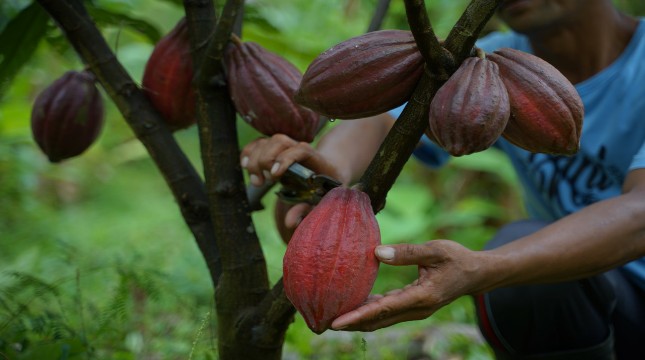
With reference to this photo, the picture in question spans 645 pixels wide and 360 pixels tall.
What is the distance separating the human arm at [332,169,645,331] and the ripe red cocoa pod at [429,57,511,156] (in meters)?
0.16

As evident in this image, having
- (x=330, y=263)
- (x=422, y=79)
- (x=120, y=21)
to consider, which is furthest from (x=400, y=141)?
(x=120, y=21)

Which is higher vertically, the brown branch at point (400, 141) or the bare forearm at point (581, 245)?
the brown branch at point (400, 141)

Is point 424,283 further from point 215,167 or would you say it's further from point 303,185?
point 215,167

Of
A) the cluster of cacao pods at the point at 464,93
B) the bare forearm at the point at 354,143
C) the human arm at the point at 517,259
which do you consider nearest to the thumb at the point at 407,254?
the human arm at the point at 517,259

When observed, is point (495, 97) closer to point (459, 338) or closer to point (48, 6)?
point (48, 6)

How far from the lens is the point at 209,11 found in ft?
3.97

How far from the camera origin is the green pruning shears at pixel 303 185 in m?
1.06

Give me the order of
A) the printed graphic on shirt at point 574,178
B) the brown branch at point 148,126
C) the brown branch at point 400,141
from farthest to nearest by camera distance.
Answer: the printed graphic on shirt at point 574,178
the brown branch at point 148,126
the brown branch at point 400,141

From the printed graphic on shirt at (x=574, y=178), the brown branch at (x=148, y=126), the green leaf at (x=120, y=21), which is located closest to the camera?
the brown branch at (x=148, y=126)

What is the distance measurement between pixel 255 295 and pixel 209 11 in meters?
0.48

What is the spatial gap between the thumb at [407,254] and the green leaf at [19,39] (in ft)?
2.62

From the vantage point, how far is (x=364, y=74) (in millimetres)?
875

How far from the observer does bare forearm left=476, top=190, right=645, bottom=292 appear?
3.58 ft

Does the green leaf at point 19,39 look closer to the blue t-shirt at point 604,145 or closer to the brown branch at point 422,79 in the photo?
the brown branch at point 422,79
